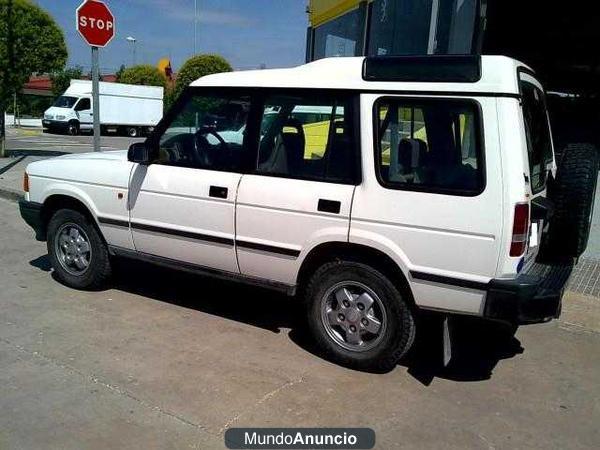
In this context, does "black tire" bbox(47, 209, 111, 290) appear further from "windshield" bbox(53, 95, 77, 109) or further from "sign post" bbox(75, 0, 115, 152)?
"windshield" bbox(53, 95, 77, 109)

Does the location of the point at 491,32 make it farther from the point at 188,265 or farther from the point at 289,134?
the point at 188,265

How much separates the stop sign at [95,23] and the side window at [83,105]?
2284 centimetres

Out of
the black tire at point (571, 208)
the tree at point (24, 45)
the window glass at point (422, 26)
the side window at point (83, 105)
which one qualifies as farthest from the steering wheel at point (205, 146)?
the side window at point (83, 105)

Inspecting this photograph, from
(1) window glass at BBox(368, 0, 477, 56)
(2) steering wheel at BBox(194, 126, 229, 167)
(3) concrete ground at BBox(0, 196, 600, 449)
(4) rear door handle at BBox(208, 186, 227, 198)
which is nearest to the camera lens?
(3) concrete ground at BBox(0, 196, 600, 449)

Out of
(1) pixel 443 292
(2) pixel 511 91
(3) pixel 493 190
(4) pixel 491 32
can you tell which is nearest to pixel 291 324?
(1) pixel 443 292

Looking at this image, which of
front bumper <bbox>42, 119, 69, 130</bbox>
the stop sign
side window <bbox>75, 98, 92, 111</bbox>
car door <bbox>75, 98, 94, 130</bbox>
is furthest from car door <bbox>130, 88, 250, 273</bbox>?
side window <bbox>75, 98, 92, 111</bbox>

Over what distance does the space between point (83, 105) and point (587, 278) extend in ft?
91.9

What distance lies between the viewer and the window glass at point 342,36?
33.2 feet

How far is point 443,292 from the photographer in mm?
3367

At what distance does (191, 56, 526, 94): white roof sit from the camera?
3.19 metres

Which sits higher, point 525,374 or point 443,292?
point 443,292

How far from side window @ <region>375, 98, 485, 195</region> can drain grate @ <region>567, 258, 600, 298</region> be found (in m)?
2.81

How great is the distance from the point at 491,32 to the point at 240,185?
5877 mm

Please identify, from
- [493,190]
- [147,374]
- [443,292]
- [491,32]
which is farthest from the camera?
[491,32]
